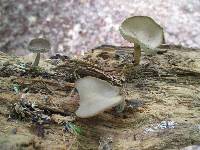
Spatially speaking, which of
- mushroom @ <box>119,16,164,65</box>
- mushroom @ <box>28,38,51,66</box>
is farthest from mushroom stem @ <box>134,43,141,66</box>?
mushroom @ <box>28,38,51,66</box>

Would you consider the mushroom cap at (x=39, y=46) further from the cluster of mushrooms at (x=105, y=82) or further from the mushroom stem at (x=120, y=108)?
the mushroom stem at (x=120, y=108)

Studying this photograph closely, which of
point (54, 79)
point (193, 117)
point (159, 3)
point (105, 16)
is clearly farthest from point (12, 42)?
→ point (193, 117)

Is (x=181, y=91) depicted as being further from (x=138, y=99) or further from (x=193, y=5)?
(x=193, y=5)

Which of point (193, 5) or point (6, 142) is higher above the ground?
point (193, 5)

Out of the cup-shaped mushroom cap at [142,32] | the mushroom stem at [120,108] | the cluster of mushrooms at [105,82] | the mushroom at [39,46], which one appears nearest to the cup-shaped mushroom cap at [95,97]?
the cluster of mushrooms at [105,82]

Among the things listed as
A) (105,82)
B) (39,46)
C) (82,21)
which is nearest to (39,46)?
(39,46)
